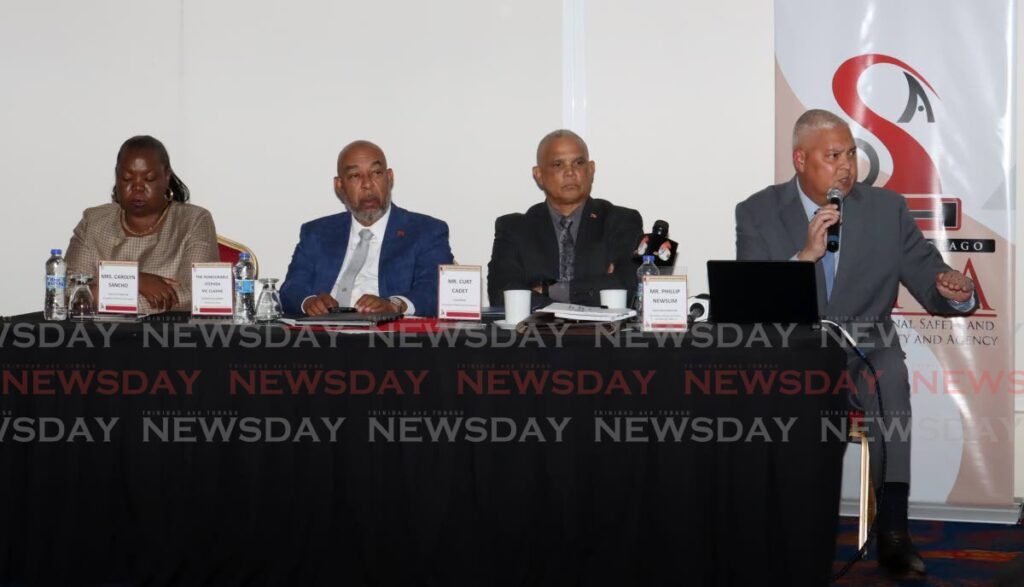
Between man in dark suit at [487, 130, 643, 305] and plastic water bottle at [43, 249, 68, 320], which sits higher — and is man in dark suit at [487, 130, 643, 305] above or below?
above

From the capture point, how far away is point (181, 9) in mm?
4816

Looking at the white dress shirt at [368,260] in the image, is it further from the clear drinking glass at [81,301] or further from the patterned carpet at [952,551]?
the patterned carpet at [952,551]

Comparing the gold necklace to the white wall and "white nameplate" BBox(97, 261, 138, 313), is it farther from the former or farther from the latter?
the white wall

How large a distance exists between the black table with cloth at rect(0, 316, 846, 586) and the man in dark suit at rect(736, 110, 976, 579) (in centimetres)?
90

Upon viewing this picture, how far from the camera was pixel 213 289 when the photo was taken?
3.15 m

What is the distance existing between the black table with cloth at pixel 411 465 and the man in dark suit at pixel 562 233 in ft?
4.10

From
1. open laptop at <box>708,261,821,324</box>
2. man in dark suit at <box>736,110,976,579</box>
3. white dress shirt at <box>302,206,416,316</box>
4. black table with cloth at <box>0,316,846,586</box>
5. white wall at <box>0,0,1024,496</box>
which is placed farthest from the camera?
white wall at <box>0,0,1024,496</box>

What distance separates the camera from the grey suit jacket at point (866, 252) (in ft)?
11.6

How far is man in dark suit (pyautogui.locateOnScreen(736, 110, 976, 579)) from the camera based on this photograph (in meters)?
3.37

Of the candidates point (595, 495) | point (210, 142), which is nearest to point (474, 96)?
point (210, 142)

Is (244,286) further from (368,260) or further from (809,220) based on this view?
(809,220)

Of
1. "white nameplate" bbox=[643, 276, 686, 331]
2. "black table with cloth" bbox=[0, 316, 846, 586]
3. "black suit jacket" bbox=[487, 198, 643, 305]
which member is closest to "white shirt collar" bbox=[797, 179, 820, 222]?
"black suit jacket" bbox=[487, 198, 643, 305]

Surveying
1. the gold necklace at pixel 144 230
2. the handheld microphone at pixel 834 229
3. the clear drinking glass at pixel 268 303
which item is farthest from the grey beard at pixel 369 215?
the handheld microphone at pixel 834 229

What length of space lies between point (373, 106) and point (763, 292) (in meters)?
2.49
